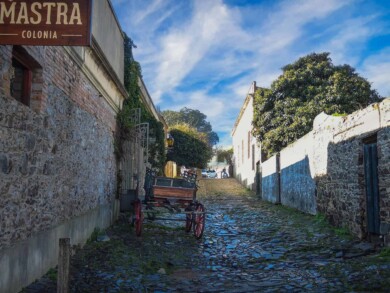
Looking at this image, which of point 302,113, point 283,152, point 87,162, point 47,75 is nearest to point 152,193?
point 87,162

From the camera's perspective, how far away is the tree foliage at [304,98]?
63.1 ft

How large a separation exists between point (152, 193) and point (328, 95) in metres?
12.6

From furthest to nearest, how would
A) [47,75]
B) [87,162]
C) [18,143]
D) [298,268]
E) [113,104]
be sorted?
[113,104], [87,162], [298,268], [47,75], [18,143]

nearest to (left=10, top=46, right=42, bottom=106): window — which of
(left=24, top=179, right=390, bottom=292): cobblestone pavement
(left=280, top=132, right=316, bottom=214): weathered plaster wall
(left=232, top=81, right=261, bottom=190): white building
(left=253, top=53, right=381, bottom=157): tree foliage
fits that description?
(left=24, top=179, right=390, bottom=292): cobblestone pavement

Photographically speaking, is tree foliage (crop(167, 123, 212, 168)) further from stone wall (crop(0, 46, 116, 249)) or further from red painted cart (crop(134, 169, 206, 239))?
stone wall (crop(0, 46, 116, 249))

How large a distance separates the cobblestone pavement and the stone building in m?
0.57

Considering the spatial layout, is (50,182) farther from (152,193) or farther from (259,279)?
(152,193)

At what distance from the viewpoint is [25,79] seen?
5508 millimetres

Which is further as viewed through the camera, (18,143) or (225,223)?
(225,223)

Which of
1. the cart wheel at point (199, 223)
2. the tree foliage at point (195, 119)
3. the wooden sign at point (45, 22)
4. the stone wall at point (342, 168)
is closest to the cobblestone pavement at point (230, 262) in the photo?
the cart wheel at point (199, 223)

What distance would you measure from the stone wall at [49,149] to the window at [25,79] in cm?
4

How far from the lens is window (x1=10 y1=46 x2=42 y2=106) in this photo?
5.34 meters

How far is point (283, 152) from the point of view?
17.5 m

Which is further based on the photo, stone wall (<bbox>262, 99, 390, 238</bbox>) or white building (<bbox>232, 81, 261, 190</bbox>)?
white building (<bbox>232, 81, 261, 190</bbox>)
